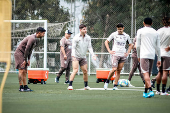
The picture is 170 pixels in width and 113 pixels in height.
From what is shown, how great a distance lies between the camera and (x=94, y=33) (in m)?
21.3

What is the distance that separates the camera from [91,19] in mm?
21719

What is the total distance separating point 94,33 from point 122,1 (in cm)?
240

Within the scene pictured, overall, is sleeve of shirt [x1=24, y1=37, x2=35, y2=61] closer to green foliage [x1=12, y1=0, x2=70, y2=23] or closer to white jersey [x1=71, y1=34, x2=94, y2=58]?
white jersey [x1=71, y1=34, x2=94, y2=58]

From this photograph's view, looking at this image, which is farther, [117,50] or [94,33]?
[94,33]

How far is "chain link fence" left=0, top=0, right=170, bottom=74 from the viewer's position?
68.6 ft

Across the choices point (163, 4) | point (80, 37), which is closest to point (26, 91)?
point (80, 37)

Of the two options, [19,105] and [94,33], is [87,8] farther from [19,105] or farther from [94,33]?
[19,105]

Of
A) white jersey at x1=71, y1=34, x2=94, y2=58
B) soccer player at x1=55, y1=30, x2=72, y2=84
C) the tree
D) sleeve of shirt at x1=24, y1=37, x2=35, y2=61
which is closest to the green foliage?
the tree

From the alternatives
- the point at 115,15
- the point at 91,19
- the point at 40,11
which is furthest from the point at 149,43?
the point at 40,11

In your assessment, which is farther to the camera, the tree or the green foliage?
the green foliage

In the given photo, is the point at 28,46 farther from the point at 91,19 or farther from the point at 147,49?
the point at 91,19

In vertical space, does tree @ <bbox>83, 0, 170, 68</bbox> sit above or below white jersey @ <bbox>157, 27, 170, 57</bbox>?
above

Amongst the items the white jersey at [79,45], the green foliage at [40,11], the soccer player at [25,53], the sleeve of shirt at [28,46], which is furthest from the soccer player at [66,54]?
the green foliage at [40,11]

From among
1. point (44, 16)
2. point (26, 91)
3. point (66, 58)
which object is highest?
point (44, 16)
